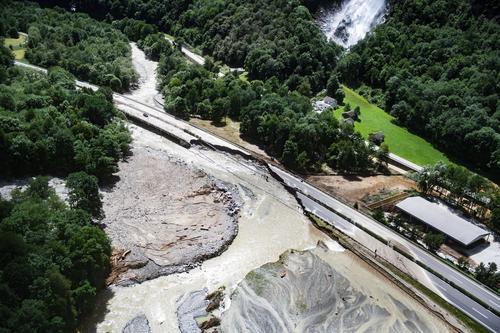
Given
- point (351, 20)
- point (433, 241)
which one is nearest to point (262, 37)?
point (351, 20)

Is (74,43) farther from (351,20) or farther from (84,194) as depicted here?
(84,194)

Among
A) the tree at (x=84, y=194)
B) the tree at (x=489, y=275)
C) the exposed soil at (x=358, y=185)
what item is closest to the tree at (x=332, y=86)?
the exposed soil at (x=358, y=185)

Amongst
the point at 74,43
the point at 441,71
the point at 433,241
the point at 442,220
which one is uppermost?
the point at 441,71

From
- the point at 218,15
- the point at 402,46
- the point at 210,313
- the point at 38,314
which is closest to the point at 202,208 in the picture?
the point at 210,313

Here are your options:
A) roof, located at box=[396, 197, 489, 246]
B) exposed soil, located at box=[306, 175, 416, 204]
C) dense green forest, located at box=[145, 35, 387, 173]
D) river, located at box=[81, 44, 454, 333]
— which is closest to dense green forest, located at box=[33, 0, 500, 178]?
dense green forest, located at box=[145, 35, 387, 173]

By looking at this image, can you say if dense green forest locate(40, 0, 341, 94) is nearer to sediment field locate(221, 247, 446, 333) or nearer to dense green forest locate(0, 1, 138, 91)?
dense green forest locate(0, 1, 138, 91)

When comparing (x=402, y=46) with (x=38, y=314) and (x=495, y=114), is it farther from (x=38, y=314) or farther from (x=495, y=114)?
(x=38, y=314)
